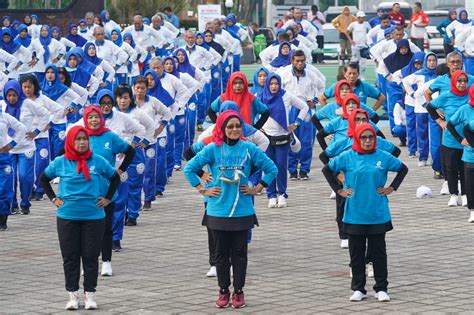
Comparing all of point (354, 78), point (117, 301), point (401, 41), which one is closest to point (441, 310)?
point (117, 301)

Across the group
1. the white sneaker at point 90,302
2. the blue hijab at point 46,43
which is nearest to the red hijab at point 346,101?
the white sneaker at point 90,302

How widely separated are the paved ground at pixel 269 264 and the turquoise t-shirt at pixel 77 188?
768mm

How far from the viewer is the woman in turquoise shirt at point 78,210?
11.3 metres

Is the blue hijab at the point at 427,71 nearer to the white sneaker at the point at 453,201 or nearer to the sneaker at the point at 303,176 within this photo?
the sneaker at the point at 303,176

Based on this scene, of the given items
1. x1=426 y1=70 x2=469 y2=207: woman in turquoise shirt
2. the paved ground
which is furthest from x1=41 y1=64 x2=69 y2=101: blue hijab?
x1=426 y1=70 x2=469 y2=207: woman in turquoise shirt

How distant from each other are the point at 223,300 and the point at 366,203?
1.40m

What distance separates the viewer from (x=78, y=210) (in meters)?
11.4

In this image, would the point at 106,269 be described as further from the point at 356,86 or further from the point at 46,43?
the point at 46,43

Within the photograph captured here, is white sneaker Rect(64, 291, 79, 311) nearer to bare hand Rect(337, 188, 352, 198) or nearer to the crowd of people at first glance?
the crowd of people

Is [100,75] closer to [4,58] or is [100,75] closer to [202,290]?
[4,58]

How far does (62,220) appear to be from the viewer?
1141cm

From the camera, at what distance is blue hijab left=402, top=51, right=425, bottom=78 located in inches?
850

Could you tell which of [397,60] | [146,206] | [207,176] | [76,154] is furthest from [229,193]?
[397,60]

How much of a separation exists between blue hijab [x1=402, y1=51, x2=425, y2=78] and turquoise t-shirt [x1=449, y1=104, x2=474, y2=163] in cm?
642
